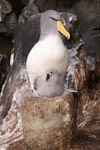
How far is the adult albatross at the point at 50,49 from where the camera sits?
1.80 metres

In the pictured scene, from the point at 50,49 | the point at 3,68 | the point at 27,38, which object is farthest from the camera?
the point at 3,68

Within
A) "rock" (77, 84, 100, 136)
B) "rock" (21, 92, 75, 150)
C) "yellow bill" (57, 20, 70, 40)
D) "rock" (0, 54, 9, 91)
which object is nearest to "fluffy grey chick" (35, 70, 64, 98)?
"rock" (21, 92, 75, 150)

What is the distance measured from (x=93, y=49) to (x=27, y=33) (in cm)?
121

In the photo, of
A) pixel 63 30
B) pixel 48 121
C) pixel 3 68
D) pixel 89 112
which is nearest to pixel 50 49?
pixel 63 30

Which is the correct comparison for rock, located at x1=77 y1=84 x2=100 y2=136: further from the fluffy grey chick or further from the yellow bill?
the yellow bill

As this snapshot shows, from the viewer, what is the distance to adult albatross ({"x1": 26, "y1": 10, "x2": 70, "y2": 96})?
1.80 m

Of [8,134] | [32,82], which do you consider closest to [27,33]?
[32,82]

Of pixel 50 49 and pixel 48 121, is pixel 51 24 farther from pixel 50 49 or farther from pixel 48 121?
pixel 48 121

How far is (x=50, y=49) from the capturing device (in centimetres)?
180

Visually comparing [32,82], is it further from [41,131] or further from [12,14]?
[12,14]

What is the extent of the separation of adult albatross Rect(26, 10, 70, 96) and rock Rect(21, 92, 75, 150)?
0.17 m

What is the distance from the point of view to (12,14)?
3695 millimetres

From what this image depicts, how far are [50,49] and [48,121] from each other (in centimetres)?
41

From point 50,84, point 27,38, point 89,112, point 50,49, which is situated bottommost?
point 89,112
